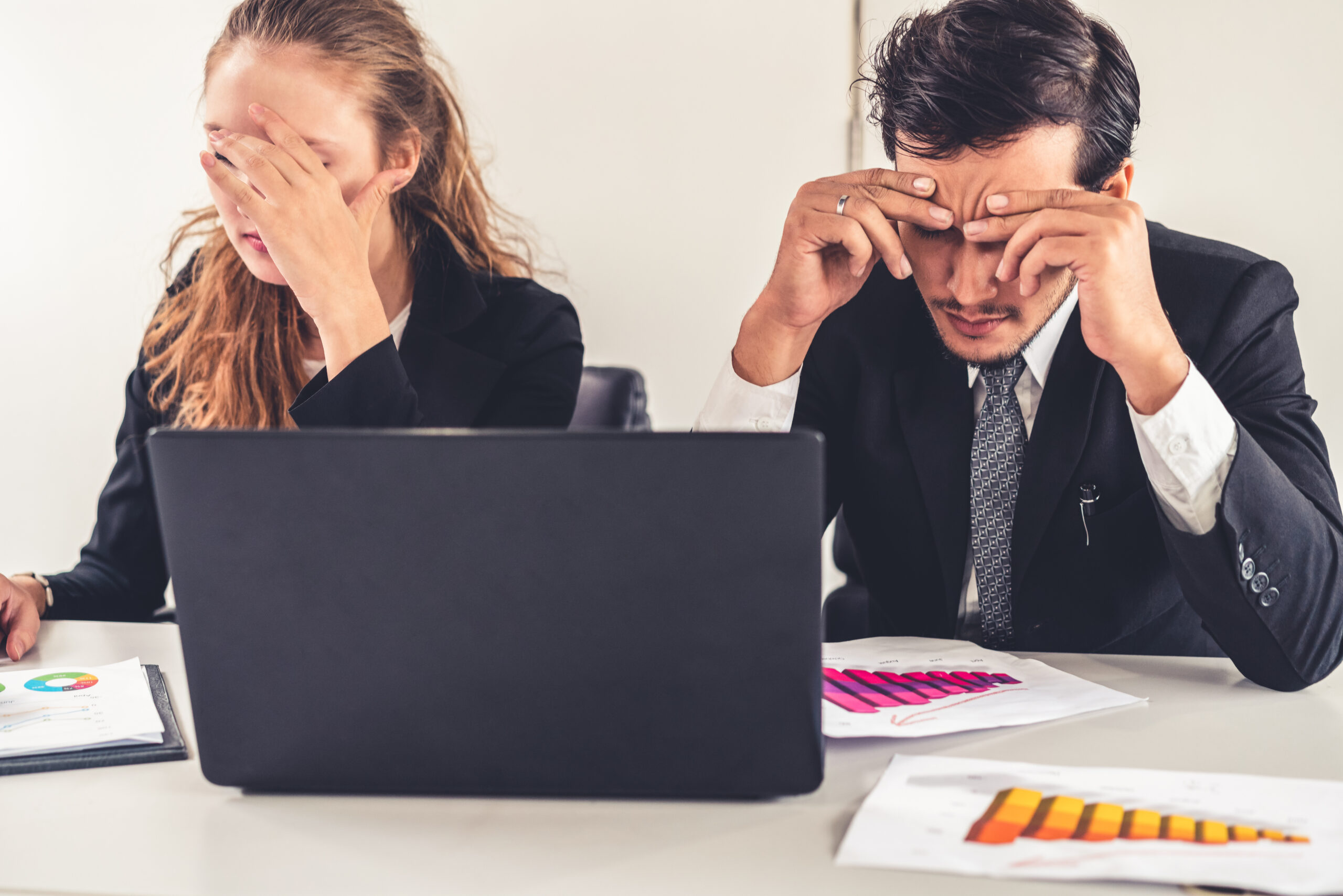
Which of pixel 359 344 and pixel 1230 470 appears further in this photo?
pixel 359 344

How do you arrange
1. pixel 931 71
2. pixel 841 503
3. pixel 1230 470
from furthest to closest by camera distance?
1. pixel 841 503
2. pixel 931 71
3. pixel 1230 470

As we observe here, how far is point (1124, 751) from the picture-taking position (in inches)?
28.9

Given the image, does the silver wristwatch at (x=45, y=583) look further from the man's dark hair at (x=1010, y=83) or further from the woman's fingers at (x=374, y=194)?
the man's dark hair at (x=1010, y=83)

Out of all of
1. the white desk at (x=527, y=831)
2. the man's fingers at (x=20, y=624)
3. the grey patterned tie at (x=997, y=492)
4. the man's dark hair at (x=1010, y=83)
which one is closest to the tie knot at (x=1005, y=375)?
the grey patterned tie at (x=997, y=492)

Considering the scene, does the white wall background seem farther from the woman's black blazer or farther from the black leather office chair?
the black leather office chair

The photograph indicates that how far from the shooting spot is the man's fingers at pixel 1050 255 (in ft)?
3.22

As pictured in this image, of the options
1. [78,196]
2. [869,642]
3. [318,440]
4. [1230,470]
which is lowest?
[869,642]

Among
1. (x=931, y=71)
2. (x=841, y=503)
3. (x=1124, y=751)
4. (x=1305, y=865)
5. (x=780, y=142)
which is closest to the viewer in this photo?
(x=1305, y=865)

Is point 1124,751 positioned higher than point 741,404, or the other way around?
point 741,404

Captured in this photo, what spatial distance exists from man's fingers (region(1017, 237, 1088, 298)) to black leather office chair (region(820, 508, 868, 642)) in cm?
50

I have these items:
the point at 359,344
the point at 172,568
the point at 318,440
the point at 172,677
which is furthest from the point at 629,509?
the point at 359,344

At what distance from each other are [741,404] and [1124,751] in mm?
668

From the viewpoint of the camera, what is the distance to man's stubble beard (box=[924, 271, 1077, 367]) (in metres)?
1.14

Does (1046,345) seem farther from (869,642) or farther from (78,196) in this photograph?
(78,196)
